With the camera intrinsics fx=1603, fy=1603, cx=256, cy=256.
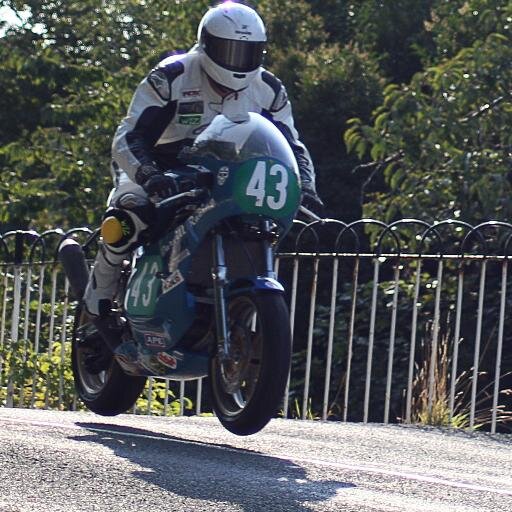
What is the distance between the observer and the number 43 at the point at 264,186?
21.7ft

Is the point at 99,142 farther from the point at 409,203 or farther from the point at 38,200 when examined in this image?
the point at 409,203

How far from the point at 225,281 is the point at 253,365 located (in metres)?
0.38

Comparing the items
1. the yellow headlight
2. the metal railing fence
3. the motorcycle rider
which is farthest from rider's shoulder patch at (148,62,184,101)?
the metal railing fence

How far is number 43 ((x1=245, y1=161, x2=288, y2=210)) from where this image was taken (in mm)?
6605

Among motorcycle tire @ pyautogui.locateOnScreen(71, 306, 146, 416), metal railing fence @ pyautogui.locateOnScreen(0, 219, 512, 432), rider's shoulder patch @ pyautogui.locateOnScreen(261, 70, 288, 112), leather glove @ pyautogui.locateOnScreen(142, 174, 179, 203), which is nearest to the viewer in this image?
leather glove @ pyautogui.locateOnScreen(142, 174, 179, 203)

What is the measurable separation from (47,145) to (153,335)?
14.5m

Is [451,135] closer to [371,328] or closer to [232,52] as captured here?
[371,328]

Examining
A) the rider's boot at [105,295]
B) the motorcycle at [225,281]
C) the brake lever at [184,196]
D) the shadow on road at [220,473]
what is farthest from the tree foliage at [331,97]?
the shadow on road at [220,473]

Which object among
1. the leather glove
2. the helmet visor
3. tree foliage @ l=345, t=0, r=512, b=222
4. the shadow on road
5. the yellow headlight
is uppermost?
tree foliage @ l=345, t=0, r=512, b=222

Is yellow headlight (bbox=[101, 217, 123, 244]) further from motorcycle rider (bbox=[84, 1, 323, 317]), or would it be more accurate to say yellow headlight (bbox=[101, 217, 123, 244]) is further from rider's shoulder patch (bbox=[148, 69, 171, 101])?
rider's shoulder patch (bbox=[148, 69, 171, 101])

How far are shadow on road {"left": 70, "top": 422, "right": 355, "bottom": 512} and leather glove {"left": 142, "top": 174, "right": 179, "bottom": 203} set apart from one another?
1.05 meters

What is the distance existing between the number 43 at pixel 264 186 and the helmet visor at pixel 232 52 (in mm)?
655

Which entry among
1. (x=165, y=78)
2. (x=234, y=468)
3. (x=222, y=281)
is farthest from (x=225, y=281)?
(x=165, y=78)

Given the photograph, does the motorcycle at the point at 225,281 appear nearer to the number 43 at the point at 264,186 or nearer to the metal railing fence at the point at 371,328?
the number 43 at the point at 264,186
